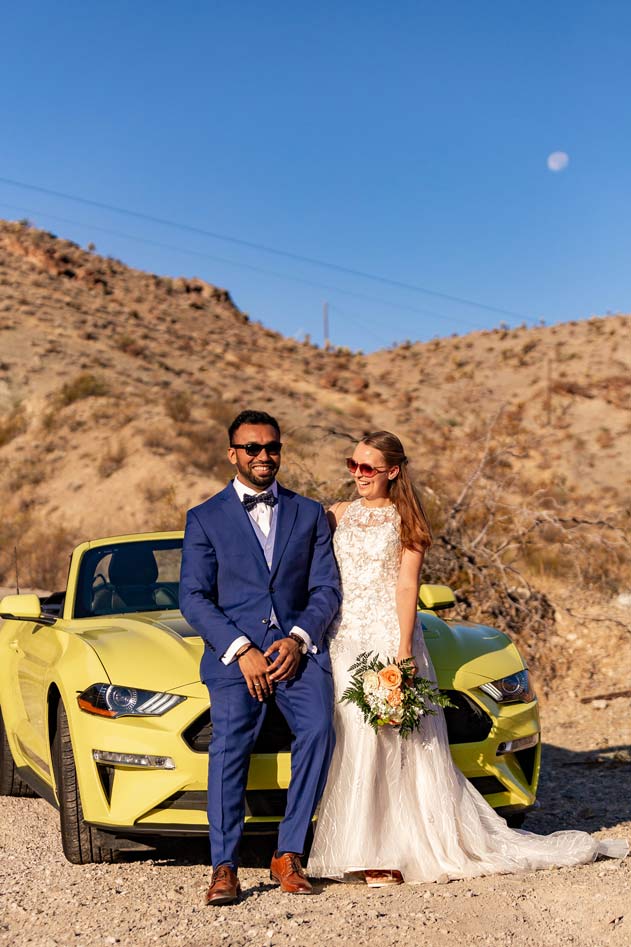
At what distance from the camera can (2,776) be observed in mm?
6887

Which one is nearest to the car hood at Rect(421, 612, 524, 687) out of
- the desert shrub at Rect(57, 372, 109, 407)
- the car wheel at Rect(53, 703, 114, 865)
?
the car wheel at Rect(53, 703, 114, 865)

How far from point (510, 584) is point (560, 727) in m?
2.99

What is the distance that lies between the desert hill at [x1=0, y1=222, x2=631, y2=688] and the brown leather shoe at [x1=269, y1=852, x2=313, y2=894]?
727 cm

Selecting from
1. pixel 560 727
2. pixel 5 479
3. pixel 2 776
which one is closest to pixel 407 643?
pixel 2 776

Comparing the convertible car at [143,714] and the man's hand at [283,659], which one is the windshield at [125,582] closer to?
the convertible car at [143,714]

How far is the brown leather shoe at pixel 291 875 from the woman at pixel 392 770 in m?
0.12

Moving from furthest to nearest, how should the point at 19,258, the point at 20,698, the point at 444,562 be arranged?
the point at 19,258 → the point at 444,562 → the point at 20,698

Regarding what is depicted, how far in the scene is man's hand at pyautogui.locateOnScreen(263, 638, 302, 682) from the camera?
4.64 meters

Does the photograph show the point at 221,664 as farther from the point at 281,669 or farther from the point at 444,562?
the point at 444,562

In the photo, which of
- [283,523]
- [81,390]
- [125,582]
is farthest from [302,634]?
[81,390]

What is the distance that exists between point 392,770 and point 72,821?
4.85 feet

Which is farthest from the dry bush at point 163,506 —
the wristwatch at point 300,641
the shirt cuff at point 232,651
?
the shirt cuff at point 232,651

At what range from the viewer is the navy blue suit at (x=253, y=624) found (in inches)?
178

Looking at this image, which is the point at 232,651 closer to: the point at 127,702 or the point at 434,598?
the point at 127,702
